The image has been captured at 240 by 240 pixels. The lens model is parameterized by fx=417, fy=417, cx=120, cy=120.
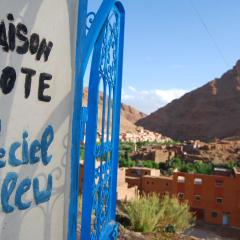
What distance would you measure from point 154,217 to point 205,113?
69.2 m

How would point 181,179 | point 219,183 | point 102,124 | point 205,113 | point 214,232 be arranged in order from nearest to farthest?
point 102,124
point 214,232
point 219,183
point 181,179
point 205,113

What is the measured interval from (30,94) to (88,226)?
0.72m

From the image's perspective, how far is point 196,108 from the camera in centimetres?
7600

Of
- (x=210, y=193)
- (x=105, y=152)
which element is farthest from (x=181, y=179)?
(x=105, y=152)

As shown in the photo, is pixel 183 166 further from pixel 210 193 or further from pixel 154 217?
pixel 154 217

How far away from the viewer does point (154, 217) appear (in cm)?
569

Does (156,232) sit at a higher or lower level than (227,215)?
higher

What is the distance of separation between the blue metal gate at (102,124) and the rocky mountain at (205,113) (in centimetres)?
5996

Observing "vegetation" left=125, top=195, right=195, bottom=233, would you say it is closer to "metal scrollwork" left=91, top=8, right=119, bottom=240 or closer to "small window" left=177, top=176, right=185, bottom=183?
"metal scrollwork" left=91, top=8, right=119, bottom=240

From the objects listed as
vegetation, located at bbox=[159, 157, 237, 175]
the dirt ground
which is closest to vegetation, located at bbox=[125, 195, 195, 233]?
the dirt ground

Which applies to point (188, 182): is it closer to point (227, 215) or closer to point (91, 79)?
point (227, 215)

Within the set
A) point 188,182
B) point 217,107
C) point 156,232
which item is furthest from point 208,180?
point 217,107

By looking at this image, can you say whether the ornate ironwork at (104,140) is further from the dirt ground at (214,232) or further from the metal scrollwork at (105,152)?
the dirt ground at (214,232)

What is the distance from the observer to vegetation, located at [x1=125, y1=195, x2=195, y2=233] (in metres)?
5.59
